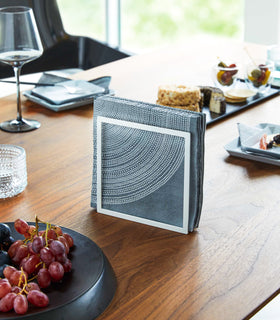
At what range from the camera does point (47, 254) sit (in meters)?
0.82

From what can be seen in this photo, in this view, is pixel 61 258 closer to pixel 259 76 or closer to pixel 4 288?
pixel 4 288

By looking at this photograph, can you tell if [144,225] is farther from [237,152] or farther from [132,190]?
[237,152]

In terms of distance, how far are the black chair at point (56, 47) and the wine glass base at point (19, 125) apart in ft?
4.24

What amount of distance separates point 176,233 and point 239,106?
0.84 meters

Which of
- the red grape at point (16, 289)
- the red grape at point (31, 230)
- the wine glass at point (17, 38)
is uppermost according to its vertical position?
the wine glass at point (17, 38)

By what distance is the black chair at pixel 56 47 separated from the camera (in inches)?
114

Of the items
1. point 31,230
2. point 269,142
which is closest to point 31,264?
point 31,230

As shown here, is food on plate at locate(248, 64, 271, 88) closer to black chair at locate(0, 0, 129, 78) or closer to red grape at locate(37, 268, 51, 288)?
black chair at locate(0, 0, 129, 78)

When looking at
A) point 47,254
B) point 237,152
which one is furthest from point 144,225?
point 237,152

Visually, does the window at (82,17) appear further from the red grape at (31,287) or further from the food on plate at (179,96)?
the red grape at (31,287)

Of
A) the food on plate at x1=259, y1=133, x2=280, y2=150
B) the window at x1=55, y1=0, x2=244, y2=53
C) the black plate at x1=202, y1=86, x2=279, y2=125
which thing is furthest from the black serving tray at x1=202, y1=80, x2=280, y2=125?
the window at x1=55, y1=0, x2=244, y2=53

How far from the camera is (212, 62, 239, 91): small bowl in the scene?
1.90m

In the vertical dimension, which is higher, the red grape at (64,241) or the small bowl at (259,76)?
the small bowl at (259,76)

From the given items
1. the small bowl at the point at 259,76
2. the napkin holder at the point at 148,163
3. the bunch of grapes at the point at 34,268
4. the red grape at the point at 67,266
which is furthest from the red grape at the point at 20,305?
the small bowl at the point at 259,76
